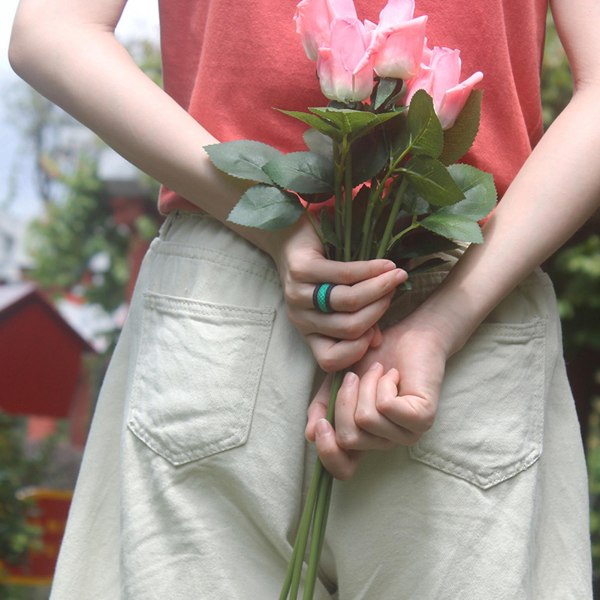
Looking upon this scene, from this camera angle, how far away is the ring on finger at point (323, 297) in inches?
44.4

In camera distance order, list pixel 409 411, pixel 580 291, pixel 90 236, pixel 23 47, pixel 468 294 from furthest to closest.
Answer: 1. pixel 90 236
2. pixel 580 291
3. pixel 23 47
4. pixel 468 294
5. pixel 409 411

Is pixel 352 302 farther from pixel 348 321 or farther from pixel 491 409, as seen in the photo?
pixel 491 409

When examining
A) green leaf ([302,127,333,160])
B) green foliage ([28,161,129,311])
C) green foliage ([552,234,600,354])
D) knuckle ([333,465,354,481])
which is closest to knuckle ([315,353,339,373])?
knuckle ([333,465,354,481])

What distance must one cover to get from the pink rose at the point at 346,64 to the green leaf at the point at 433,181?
0.09 m

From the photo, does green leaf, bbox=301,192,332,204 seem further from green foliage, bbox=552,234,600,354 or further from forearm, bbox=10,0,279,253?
green foliage, bbox=552,234,600,354

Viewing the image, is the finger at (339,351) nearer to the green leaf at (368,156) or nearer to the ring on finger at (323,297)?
the ring on finger at (323,297)

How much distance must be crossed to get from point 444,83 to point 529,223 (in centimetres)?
18

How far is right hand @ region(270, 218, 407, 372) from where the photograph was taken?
1.12 m

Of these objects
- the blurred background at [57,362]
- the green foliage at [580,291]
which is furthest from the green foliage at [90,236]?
the green foliage at [580,291]

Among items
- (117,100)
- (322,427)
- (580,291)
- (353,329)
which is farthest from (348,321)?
(580,291)

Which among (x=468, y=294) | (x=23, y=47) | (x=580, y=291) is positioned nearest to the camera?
(x=468, y=294)

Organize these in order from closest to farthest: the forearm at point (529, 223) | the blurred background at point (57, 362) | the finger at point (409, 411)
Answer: the finger at point (409, 411) → the forearm at point (529, 223) → the blurred background at point (57, 362)

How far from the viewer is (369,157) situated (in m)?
1.15

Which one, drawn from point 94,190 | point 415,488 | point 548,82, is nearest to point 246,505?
point 415,488
